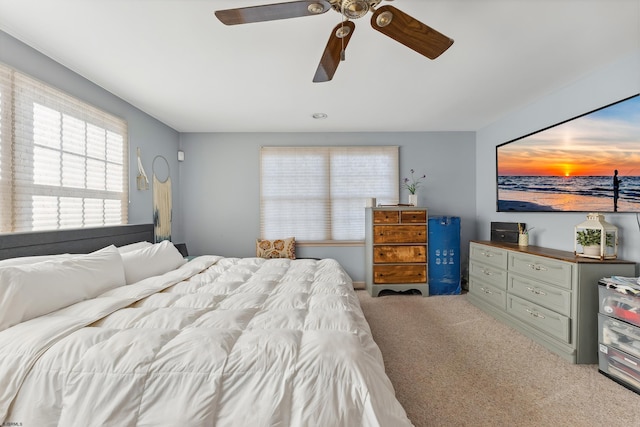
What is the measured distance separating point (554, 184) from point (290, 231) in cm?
331

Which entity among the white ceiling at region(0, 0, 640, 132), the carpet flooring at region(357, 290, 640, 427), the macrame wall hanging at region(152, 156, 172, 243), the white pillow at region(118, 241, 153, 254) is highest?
the white ceiling at region(0, 0, 640, 132)

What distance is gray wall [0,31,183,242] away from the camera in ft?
6.54

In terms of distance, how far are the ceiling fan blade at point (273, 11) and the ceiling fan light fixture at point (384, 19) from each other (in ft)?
0.86

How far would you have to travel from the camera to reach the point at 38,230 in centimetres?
203

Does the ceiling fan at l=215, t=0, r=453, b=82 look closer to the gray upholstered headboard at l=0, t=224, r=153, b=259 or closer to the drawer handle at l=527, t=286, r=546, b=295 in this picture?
the gray upholstered headboard at l=0, t=224, r=153, b=259

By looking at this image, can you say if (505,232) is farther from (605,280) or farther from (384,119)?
(384,119)

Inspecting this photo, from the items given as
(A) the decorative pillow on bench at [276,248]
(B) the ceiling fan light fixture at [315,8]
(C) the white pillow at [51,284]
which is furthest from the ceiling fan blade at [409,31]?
(A) the decorative pillow on bench at [276,248]

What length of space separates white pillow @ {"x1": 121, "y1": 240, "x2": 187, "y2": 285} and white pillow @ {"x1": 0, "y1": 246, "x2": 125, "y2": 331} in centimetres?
17

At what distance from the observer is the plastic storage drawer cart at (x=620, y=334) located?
181 centimetres

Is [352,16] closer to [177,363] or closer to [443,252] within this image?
[177,363]

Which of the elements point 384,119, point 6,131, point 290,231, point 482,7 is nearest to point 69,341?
point 6,131

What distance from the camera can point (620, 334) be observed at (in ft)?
6.23

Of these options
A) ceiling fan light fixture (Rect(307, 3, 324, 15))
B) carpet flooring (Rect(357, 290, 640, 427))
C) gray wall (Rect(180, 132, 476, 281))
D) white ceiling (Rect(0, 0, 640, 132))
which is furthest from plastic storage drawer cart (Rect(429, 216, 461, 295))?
ceiling fan light fixture (Rect(307, 3, 324, 15))

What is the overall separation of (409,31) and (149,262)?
256 cm
